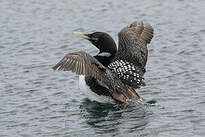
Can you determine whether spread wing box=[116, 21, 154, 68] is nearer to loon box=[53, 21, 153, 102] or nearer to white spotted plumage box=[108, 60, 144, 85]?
loon box=[53, 21, 153, 102]

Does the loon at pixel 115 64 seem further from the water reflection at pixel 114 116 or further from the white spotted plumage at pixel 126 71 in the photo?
the water reflection at pixel 114 116

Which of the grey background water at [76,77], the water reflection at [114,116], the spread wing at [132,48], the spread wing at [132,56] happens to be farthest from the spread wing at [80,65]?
the spread wing at [132,48]

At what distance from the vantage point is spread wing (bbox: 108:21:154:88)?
447 inches

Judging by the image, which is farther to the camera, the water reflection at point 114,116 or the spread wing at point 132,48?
the spread wing at point 132,48

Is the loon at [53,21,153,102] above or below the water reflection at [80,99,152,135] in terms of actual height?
above

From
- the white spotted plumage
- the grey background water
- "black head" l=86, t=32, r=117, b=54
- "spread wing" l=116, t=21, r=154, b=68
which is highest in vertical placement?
"black head" l=86, t=32, r=117, b=54

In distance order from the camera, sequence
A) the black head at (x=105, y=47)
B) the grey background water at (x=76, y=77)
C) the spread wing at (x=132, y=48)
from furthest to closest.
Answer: the spread wing at (x=132, y=48)
the black head at (x=105, y=47)
the grey background water at (x=76, y=77)

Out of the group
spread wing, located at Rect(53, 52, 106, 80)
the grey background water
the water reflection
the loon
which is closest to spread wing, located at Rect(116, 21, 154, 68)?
the loon

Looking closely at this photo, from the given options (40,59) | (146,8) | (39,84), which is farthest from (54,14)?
(39,84)

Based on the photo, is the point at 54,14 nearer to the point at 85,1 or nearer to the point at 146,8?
the point at 85,1

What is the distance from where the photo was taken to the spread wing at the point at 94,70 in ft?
33.4

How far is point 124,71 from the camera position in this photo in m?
11.4

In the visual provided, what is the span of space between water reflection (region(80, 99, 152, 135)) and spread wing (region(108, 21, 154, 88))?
0.52 m

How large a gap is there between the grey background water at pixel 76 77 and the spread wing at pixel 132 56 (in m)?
0.48
